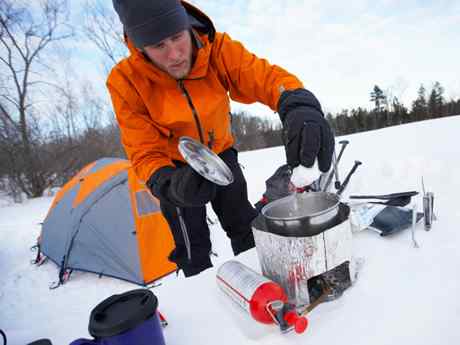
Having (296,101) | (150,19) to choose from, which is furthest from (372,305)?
(150,19)

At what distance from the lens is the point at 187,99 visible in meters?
1.30

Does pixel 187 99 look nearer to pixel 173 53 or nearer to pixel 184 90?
pixel 184 90

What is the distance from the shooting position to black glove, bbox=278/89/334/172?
3.05 ft

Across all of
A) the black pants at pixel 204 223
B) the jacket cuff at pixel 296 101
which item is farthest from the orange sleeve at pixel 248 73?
the black pants at pixel 204 223

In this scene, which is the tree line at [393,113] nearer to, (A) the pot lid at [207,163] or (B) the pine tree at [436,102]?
(B) the pine tree at [436,102]

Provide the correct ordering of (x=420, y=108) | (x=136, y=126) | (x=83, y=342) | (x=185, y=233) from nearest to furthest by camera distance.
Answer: (x=83, y=342) < (x=136, y=126) < (x=185, y=233) < (x=420, y=108)

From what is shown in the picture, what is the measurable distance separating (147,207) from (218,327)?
2948 mm

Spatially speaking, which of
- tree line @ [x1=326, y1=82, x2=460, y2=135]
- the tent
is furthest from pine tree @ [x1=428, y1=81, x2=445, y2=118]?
the tent

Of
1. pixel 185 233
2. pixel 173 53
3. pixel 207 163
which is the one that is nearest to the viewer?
pixel 207 163

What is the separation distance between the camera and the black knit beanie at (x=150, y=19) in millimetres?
1061

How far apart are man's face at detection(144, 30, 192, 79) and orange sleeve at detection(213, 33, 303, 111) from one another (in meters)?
0.19

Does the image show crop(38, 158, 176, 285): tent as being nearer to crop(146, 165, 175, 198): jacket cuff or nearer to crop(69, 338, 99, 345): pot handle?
crop(146, 165, 175, 198): jacket cuff

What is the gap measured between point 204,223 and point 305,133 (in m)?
0.95

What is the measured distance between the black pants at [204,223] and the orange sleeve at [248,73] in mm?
416
